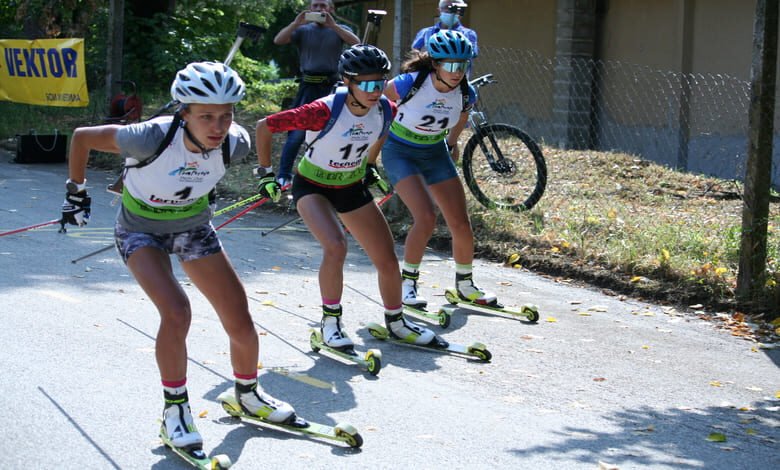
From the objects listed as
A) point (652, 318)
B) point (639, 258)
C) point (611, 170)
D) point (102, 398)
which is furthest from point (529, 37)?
point (102, 398)

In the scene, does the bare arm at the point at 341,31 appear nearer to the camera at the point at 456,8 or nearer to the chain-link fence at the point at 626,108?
the camera at the point at 456,8

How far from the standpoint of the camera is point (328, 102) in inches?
265

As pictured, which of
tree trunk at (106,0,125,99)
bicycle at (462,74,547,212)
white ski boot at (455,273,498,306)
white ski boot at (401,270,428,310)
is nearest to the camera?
white ski boot at (401,270,428,310)

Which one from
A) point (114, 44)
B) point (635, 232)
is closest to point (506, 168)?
point (635, 232)

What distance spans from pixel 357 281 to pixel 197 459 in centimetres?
440

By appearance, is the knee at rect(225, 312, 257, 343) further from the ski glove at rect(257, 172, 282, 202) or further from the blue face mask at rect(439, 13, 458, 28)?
the blue face mask at rect(439, 13, 458, 28)

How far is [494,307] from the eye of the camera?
27.5 ft

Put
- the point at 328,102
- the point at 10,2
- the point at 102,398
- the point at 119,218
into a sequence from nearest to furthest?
the point at 119,218 → the point at 102,398 → the point at 328,102 → the point at 10,2

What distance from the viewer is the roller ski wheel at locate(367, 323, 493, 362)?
6.98 m

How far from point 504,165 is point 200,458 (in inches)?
263

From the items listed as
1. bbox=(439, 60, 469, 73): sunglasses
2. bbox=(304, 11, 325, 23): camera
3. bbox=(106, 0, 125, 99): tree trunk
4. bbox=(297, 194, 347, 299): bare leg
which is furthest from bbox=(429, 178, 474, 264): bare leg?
bbox=(106, 0, 125, 99): tree trunk

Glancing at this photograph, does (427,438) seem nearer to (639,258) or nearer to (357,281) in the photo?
(357,281)

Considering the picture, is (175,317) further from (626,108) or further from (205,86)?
(626,108)

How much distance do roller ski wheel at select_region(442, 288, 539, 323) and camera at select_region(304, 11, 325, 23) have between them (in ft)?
15.0
